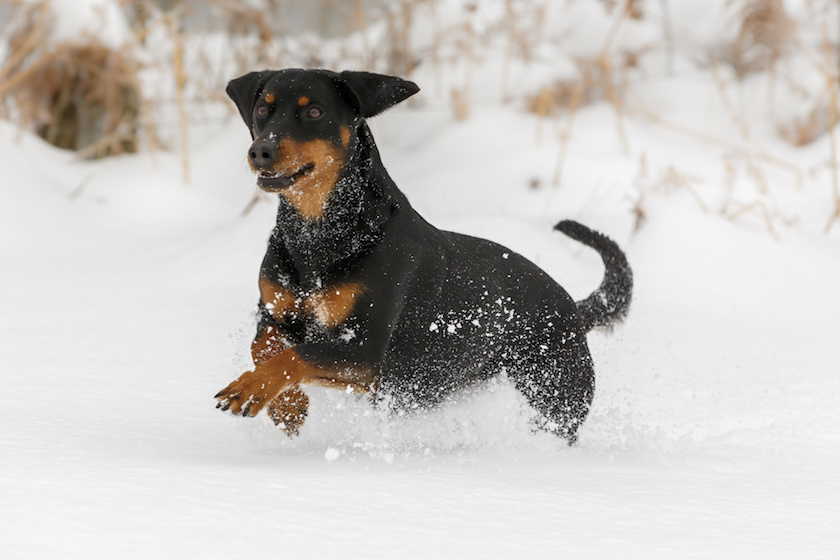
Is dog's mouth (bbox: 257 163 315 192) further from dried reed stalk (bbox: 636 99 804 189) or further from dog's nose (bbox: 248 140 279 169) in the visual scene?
dried reed stalk (bbox: 636 99 804 189)

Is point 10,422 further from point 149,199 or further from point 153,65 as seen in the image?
point 153,65

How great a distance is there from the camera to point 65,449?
239 centimetres

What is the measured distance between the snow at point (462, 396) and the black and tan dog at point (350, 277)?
133mm

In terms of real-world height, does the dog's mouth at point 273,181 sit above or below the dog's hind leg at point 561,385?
above

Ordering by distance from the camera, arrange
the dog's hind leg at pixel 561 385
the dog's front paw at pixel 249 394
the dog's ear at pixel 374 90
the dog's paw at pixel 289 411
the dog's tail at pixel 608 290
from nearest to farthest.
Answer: the dog's front paw at pixel 249 394
the dog's ear at pixel 374 90
the dog's paw at pixel 289 411
the dog's hind leg at pixel 561 385
the dog's tail at pixel 608 290

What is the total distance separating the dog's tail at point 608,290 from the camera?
3.68 meters

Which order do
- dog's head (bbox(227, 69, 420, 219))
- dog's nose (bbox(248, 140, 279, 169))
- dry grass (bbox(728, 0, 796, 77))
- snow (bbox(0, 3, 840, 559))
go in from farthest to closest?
1. dry grass (bbox(728, 0, 796, 77))
2. dog's head (bbox(227, 69, 420, 219))
3. dog's nose (bbox(248, 140, 279, 169))
4. snow (bbox(0, 3, 840, 559))

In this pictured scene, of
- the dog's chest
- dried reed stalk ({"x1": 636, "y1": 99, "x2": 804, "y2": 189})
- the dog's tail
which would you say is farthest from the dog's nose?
dried reed stalk ({"x1": 636, "y1": 99, "x2": 804, "y2": 189})

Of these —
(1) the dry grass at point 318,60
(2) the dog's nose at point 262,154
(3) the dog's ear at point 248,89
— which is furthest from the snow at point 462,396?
(3) the dog's ear at point 248,89

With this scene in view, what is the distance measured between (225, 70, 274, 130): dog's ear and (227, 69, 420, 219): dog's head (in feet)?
0.12

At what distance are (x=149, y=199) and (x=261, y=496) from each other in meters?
5.35

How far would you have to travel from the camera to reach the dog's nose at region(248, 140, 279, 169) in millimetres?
2617

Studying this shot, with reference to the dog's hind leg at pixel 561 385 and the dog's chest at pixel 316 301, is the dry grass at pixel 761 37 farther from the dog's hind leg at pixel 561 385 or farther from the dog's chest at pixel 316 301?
the dog's chest at pixel 316 301

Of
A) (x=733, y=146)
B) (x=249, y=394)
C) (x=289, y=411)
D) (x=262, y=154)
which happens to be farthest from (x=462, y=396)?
(x=733, y=146)
